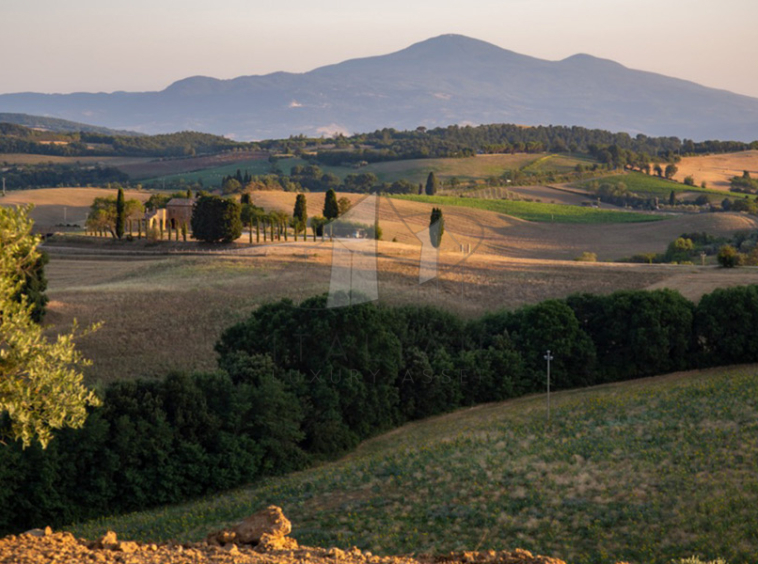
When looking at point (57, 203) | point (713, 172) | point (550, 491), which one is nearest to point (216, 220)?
point (57, 203)

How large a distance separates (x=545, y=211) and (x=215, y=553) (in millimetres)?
129903

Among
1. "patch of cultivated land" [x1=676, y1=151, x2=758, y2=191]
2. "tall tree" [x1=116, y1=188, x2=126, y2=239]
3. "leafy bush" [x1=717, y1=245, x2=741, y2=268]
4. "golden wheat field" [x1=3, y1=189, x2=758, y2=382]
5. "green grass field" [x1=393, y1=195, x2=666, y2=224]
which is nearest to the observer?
"golden wheat field" [x1=3, y1=189, x2=758, y2=382]

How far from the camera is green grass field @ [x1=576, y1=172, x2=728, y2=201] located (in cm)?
16362

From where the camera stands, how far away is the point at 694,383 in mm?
48156

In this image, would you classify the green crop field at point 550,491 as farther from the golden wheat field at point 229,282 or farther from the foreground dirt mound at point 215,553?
the golden wheat field at point 229,282

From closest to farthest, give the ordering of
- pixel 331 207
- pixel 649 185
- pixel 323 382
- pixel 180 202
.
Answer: pixel 323 382 → pixel 331 207 → pixel 180 202 → pixel 649 185

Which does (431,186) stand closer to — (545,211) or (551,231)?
(545,211)

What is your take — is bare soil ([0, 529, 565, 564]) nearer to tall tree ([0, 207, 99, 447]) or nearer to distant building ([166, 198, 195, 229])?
tall tree ([0, 207, 99, 447])

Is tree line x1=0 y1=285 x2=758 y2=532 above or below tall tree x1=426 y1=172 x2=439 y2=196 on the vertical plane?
below

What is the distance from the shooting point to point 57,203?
13162 cm

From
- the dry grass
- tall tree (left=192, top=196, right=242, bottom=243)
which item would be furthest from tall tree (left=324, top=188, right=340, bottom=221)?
tall tree (left=192, top=196, right=242, bottom=243)

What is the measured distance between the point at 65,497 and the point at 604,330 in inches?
1382

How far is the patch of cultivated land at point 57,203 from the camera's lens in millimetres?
119562

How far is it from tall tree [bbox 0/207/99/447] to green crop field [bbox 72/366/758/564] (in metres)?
11.3
